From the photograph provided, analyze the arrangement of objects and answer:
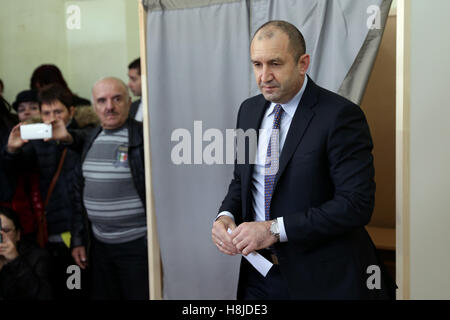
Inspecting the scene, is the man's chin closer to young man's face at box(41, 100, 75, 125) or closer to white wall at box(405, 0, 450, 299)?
white wall at box(405, 0, 450, 299)

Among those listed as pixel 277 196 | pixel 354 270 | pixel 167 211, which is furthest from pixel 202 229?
pixel 354 270

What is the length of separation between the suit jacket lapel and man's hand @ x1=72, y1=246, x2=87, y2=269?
1.28m

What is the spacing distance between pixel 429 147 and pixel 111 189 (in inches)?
56.4

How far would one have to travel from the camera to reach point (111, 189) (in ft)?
6.99

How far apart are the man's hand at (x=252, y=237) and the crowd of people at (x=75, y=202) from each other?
2.95ft

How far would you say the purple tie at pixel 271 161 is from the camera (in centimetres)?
153

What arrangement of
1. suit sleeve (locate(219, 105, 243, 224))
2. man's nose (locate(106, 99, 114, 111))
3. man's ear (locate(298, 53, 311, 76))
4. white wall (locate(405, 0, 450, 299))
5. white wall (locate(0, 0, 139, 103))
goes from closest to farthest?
man's ear (locate(298, 53, 311, 76)), suit sleeve (locate(219, 105, 243, 224)), white wall (locate(405, 0, 450, 299)), man's nose (locate(106, 99, 114, 111)), white wall (locate(0, 0, 139, 103))

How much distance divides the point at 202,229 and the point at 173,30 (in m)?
0.97

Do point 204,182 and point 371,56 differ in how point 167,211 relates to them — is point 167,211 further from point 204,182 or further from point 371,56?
point 371,56

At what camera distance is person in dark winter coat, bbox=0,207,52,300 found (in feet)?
7.20

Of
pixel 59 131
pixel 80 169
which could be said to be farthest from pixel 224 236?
pixel 59 131

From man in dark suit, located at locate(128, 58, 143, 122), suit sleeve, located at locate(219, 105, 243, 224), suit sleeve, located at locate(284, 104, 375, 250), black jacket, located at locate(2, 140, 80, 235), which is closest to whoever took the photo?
suit sleeve, located at locate(284, 104, 375, 250)

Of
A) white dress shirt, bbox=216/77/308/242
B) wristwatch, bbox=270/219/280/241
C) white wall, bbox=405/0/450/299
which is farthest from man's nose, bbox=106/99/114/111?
white wall, bbox=405/0/450/299

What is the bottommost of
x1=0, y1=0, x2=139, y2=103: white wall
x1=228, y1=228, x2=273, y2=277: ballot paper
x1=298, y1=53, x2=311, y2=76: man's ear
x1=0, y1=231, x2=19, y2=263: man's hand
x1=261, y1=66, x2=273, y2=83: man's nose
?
x1=0, y1=231, x2=19, y2=263: man's hand
